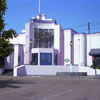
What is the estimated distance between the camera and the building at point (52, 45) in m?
39.8

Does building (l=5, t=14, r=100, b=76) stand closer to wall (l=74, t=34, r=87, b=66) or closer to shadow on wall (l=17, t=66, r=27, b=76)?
wall (l=74, t=34, r=87, b=66)

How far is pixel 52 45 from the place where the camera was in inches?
1597

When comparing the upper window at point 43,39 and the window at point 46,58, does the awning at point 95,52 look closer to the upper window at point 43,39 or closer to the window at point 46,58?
the upper window at point 43,39

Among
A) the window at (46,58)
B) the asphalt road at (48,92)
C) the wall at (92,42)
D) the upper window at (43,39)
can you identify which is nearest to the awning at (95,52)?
the wall at (92,42)

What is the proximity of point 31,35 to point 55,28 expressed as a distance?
4726 mm

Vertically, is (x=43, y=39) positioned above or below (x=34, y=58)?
above

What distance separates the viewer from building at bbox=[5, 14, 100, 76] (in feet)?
131

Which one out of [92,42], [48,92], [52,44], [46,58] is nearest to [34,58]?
[46,58]

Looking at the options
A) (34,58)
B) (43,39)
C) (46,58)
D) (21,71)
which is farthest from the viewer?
(43,39)

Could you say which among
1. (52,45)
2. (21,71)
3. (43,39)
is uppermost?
(43,39)

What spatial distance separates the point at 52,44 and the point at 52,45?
0.19 meters

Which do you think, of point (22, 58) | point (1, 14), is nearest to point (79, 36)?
point (22, 58)

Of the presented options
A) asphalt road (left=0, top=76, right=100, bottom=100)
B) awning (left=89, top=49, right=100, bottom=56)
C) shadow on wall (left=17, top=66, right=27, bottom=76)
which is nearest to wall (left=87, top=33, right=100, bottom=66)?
awning (left=89, top=49, right=100, bottom=56)

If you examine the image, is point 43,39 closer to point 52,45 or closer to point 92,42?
point 52,45
